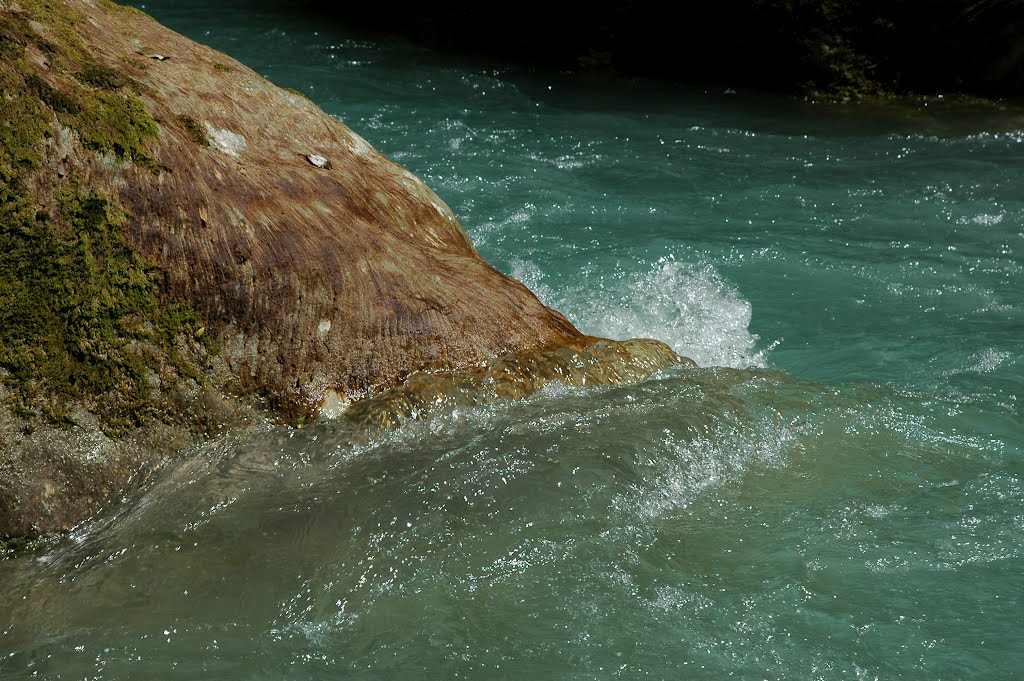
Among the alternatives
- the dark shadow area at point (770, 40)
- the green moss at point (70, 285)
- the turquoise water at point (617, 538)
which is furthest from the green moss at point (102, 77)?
the dark shadow area at point (770, 40)

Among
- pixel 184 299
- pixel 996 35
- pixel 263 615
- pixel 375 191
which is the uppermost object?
pixel 996 35

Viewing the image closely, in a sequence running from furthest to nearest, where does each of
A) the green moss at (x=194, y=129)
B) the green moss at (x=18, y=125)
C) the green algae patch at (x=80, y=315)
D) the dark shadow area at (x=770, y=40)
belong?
the dark shadow area at (x=770, y=40) < the green moss at (x=194, y=129) < the green moss at (x=18, y=125) < the green algae patch at (x=80, y=315)

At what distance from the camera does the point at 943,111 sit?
10.1 meters

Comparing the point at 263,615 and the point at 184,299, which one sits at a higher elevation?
the point at 184,299

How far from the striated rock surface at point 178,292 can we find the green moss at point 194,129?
13mm

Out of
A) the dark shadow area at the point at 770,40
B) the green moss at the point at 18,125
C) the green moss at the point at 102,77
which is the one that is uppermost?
the dark shadow area at the point at 770,40

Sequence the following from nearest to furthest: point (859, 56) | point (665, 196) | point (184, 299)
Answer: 1. point (184, 299)
2. point (665, 196)
3. point (859, 56)

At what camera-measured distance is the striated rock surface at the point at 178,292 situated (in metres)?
3.39

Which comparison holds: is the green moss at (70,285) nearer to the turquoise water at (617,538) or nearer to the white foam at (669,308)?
the turquoise water at (617,538)

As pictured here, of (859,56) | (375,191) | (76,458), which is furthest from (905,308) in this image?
(859,56)

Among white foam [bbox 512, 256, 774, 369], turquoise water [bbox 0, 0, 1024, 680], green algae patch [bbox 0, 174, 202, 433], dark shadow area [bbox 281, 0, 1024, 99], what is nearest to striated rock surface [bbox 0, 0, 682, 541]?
green algae patch [bbox 0, 174, 202, 433]

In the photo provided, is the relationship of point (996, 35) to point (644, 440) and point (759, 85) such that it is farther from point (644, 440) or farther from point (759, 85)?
point (644, 440)

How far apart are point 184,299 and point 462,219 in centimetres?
397

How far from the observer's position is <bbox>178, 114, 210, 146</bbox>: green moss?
4043mm
